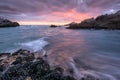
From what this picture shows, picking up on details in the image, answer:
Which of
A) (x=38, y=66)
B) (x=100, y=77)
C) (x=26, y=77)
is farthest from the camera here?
(x=100, y=77)

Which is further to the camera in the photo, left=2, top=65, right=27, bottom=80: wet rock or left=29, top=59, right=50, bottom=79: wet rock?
left=29, top=59, right=50, bottom=79: wet rock

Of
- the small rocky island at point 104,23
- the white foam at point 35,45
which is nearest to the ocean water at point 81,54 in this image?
the white foam at point 35,45

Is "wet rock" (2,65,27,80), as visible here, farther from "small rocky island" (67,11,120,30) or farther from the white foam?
"small rocky island" (67,11,120,30)

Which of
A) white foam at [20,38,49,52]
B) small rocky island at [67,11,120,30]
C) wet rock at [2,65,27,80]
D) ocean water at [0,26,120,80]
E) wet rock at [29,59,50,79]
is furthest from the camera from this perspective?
small rocky island at [67,11,120,30]

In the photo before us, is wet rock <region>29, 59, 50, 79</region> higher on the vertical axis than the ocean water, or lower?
higher

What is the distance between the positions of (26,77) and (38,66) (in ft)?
4.44

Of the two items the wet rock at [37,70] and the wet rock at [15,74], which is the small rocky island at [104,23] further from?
the wet rock at [15,74]

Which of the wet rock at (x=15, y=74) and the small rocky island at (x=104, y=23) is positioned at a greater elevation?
the wet rock at (x=15, y=74)

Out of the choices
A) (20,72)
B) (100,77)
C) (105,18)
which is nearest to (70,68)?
(100,77)

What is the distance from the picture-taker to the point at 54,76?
7.58 metres

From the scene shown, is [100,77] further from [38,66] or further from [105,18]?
[105,18]

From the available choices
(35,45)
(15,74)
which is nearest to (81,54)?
(35,45)

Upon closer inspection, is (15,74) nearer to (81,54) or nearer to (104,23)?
(81,54)

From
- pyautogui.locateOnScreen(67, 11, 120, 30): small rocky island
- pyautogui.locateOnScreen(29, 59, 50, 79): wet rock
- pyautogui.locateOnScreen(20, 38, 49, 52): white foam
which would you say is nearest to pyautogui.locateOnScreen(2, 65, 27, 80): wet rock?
pyautogui.locateOnScreen(29, 59, 50, 79): wet rock
